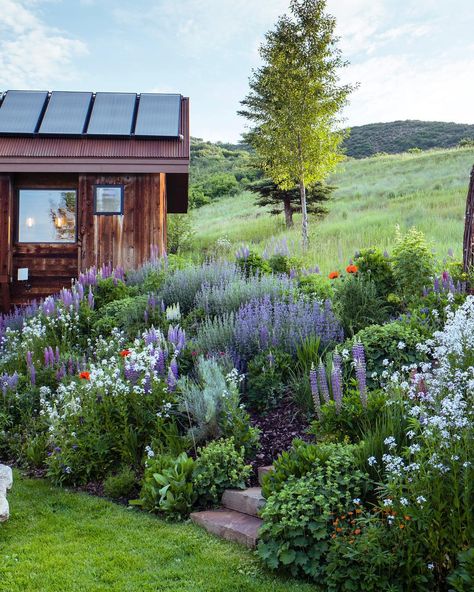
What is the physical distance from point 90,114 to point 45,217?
2.57 m

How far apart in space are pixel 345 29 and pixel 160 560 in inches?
755

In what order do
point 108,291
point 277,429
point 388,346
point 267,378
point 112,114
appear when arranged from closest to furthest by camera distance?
point 277,429 → point 388,346 → point 267,378 → point 108,291 → point 112,114

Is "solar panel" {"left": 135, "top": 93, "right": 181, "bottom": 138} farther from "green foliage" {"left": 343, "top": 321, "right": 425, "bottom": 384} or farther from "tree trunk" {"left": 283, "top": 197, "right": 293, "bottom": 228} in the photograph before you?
"tree trunk" {"left": 283, "top": 197, "right": 293, "bottom": 228}

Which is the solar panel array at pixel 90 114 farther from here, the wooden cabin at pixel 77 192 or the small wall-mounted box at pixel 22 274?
the small wall-mounted box at pixel 22 274

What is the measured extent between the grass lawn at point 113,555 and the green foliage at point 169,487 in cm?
12

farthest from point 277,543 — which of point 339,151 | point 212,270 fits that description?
point 339,151

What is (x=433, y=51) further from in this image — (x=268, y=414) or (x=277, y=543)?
(x=277, y=543)

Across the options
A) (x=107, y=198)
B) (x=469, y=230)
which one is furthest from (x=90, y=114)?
(x=469, y=230)

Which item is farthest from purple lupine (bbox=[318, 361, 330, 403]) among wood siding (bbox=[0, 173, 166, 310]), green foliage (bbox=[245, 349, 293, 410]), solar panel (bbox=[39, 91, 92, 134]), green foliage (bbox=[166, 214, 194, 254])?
green foliage (bbox=[166, 214, 194, 254])

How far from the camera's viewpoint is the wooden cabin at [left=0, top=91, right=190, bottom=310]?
40.2 feet

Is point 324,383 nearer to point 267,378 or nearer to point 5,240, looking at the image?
point 267,378

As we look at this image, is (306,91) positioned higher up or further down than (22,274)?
higher up

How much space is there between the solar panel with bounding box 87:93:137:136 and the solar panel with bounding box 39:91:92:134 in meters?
0.23

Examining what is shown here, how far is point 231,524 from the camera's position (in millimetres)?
4398
